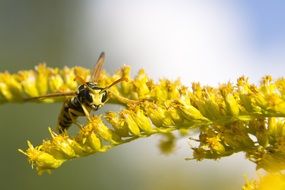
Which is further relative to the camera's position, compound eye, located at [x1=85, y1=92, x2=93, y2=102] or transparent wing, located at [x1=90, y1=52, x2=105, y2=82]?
transparent wing, located at [x1=90, y1=52, x2=105, y2=82]

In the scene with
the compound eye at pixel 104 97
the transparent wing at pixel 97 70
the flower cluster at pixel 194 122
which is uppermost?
the transparent wing at pixel 97 70

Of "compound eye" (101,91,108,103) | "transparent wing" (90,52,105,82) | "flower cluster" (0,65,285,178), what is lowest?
"flower cluster" (0,65,285,178)

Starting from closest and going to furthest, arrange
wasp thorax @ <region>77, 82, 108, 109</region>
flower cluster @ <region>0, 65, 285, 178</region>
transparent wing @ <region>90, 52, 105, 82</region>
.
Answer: flower cluster @ <region>0, 65, 285, 178</region>, wasp thorax @ <region>77, 82, 108, 109</region>, transparent wing @ <region>90, 52, 105, 82</region>

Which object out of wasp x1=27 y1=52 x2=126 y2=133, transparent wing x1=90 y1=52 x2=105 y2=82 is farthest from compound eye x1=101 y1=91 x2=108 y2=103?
transparent wing x1=90 y1=52 x2=105 y2=82

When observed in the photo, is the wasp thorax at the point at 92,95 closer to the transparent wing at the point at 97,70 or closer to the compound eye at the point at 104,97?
the compound eye at the point at 104,97

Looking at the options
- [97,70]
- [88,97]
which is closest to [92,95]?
[88,97]

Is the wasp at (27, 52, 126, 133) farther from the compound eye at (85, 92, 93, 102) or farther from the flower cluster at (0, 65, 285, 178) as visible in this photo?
the flower cluster at (0, 65, 285, 178)

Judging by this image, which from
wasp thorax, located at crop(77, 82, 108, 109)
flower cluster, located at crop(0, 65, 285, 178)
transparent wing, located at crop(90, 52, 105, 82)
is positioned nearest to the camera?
flower cluster, located at crop(0, 65, 285, 178)

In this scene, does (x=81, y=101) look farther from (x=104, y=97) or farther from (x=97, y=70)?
(x=97, y=70)

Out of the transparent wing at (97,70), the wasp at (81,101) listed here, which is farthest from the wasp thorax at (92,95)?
the transparent wing at (97,70)

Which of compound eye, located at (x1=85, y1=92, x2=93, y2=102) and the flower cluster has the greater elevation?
compound eye, located at (x1=85, y1=92, x2=93, y2=102)
